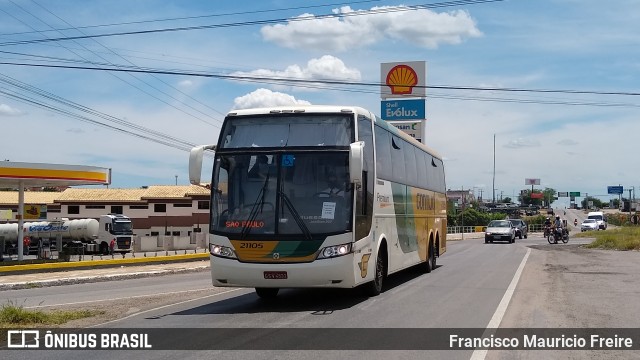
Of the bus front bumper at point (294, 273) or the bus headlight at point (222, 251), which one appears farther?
the bus headlight at point (222, 251)

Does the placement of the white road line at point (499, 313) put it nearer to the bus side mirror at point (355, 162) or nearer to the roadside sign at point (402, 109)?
the bus side mirror at point (355, 162)

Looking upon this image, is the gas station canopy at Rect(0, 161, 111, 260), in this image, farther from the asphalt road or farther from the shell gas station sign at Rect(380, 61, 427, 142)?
the shell gas station sign at Rect(380, 61, 427, 142)

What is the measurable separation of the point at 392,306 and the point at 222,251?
3186mm

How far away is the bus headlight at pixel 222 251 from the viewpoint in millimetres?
11930

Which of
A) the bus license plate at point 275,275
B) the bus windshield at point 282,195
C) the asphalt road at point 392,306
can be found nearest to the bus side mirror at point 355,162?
the bus windshield at point 282,195

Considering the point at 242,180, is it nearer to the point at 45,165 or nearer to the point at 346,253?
the point at 346,253

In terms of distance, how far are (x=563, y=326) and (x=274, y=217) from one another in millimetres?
4953

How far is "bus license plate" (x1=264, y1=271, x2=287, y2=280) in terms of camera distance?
→ 11.7m

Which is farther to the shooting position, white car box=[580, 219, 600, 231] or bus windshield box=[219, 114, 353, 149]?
white car box=[580, 219, 600, 231]

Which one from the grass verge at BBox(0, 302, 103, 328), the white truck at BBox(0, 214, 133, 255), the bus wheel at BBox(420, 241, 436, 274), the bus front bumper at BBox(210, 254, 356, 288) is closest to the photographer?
the grass verge at BBox(0, 302, 103, 328)

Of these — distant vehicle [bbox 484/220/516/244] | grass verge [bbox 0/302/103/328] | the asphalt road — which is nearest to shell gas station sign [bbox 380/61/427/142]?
distant vehicle [bbox 484/220/516/244]

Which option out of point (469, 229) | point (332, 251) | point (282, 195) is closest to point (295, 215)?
point (282, 195)

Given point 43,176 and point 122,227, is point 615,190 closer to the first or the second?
point 122,227

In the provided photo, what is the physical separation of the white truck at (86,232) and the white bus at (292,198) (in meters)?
39.5
